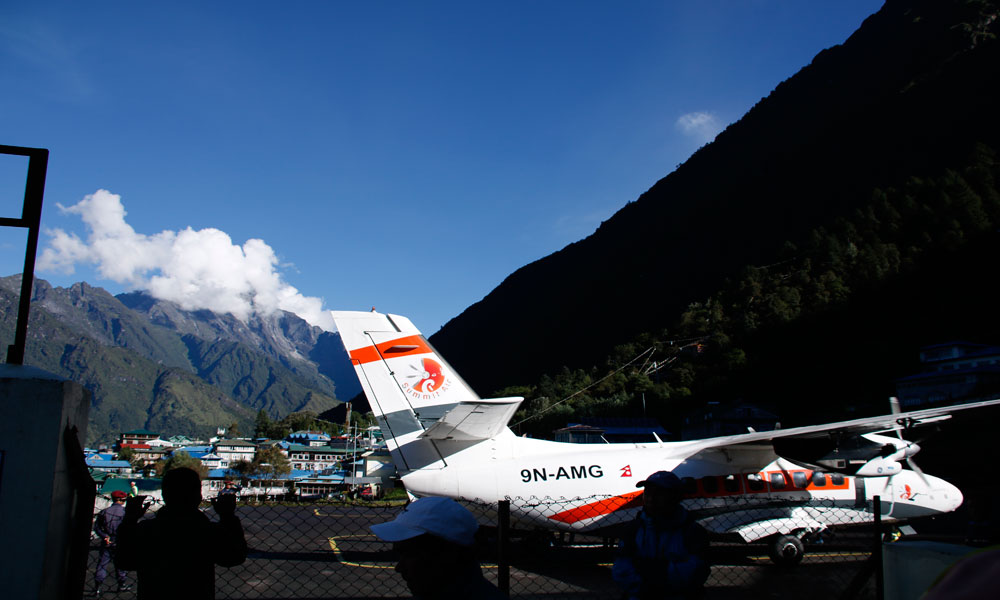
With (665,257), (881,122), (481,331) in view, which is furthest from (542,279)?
(881,122)

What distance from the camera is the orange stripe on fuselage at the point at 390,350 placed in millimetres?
11906

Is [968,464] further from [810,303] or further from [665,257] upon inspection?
[665,257]

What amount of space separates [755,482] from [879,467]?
2520 mm

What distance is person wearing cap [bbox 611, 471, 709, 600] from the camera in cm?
398

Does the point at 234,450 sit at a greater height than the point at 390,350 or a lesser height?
lesser

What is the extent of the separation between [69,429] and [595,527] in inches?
409

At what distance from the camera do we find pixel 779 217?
127500mm

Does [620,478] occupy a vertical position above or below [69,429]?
below

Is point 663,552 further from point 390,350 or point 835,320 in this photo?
point 835,320

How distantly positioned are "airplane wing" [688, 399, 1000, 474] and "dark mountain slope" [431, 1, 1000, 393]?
107358 mm

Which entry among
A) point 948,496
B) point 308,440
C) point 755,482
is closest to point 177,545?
point 755,482

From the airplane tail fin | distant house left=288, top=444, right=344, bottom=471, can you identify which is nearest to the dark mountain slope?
distant house left=288, top=444, right=344, bottom=471

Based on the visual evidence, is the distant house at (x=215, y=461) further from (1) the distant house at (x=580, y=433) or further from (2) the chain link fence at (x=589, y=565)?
(2) the chain link fence at (x=589, y=565)

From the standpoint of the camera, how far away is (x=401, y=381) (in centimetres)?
1198
